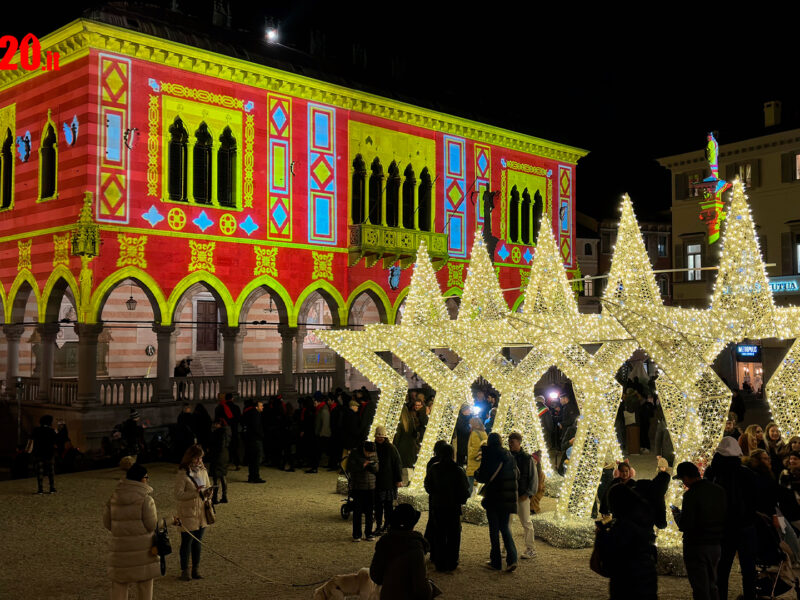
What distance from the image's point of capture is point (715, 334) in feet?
33.1

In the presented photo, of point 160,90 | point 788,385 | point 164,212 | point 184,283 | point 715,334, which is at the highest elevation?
point 160,90

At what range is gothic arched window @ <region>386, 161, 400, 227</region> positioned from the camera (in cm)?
2744

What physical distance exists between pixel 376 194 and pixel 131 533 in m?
20.6

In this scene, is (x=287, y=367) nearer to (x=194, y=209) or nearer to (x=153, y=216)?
(x=194, y=209)

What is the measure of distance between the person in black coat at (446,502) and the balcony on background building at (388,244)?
1622 cm

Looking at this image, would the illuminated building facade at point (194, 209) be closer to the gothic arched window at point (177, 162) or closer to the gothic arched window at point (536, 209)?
the gothic arched window at point (177, 162)

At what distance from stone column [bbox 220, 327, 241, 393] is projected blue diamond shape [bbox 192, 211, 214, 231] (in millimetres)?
2861

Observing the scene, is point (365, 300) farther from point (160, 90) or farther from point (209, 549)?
point (209, 549)

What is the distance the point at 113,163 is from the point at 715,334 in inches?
628

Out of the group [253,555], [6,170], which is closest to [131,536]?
[253,555]

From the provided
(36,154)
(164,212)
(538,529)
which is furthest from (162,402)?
(538,529)

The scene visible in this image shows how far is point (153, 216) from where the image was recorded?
71.5 feet

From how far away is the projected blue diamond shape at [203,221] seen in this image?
2270cm

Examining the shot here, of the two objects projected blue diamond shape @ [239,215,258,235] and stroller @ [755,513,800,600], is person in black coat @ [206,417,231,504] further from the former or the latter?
projected blue diamond shape @ [239,215,258,235]
